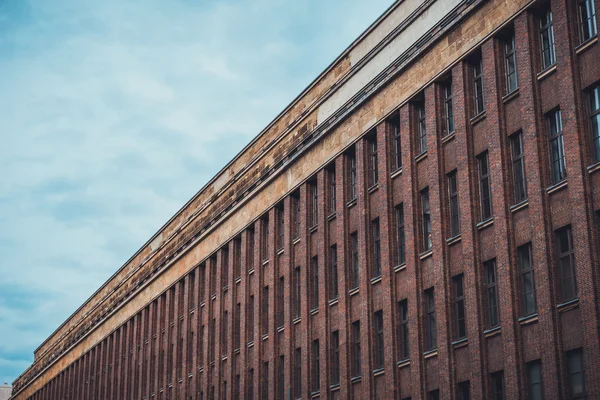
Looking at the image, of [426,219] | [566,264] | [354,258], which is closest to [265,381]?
[354,258]

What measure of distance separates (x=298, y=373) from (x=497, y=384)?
14.5 meters

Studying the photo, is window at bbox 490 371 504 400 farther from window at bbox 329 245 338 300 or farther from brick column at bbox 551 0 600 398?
window at bbox 329 245 338 300

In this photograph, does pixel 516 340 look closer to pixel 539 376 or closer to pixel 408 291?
pixel 539 376

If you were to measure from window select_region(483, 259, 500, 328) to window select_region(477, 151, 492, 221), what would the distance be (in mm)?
1534

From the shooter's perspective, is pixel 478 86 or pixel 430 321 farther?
pixel 430 321

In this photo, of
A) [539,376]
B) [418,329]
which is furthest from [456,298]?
[539,376]

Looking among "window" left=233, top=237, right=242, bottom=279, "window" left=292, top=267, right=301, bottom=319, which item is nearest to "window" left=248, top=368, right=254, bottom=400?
"window" left=292, top=267, right=301, bottom=319

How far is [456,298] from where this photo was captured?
33062 millimetres

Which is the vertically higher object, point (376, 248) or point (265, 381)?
point (376, 248)

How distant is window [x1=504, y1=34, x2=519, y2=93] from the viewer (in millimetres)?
31828

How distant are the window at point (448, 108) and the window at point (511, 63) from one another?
2938mm

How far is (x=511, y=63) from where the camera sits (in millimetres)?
32250

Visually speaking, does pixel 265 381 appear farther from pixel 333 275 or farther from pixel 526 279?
pixel 526 279

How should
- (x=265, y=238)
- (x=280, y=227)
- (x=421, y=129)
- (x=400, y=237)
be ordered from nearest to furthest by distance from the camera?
(x=421, y=129) → (x=400, y=237) → (x=280, y=227) → (x=265, y=238)
